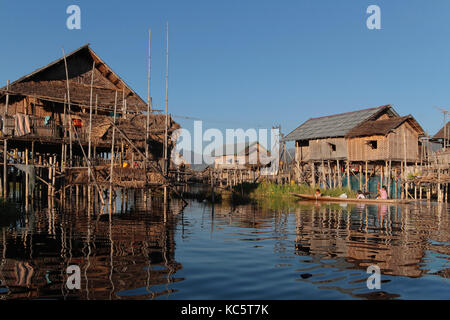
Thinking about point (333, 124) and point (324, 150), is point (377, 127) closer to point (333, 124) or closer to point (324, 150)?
point (333, 124)

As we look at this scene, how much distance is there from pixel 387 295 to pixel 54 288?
16.3ft

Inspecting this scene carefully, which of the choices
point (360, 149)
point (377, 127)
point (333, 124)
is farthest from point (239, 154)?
point (377, 127)

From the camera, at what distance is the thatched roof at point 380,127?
2890 cm

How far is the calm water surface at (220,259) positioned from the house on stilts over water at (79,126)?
183 inches

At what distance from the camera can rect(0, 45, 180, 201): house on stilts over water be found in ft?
59.0

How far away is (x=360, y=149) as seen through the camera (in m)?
30.5

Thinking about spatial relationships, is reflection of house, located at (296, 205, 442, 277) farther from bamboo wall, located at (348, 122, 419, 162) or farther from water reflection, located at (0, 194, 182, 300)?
bamboo wall, located at (348, 122, 419, 162)

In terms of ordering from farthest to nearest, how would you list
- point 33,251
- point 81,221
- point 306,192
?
point 306,192 → point 81,221 → point 33,251

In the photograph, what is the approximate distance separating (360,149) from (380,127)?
2.22m

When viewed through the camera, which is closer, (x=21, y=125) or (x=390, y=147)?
(x=21, y=125)

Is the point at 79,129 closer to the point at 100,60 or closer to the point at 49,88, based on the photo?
the point at 49,88

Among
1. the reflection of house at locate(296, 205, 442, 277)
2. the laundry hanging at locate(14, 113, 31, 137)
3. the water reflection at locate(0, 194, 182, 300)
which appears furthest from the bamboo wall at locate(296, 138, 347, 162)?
the laundry hanging at locate(14, 113, 31, 137)

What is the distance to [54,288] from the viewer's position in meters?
5.98
